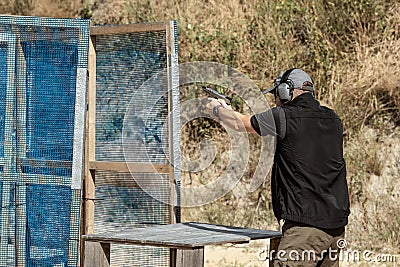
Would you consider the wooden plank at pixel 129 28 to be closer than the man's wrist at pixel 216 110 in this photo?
No

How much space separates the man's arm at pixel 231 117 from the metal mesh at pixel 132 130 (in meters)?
1.10

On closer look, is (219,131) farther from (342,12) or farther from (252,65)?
(342,12)

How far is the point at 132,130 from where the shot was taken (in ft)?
20.9

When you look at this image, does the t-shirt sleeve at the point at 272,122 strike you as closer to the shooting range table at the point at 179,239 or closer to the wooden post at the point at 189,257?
the shooting range table at the point at 179,239

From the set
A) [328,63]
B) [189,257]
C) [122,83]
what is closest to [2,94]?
→ [122,83]

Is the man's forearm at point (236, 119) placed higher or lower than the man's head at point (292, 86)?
lower

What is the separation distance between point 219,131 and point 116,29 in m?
4.14

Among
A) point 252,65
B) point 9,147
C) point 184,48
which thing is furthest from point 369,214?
point 9,147

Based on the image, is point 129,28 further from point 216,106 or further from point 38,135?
point 216,106

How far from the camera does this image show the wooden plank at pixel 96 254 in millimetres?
5137

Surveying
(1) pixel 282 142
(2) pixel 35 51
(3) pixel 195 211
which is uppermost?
(2) pixel 35 51

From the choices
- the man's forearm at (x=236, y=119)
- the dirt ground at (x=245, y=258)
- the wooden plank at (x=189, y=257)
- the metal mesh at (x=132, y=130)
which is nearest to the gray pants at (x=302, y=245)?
the wooden plank at (x=189, y=257)

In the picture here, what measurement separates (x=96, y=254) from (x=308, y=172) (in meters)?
1.54

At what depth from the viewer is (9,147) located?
19.3 feet
